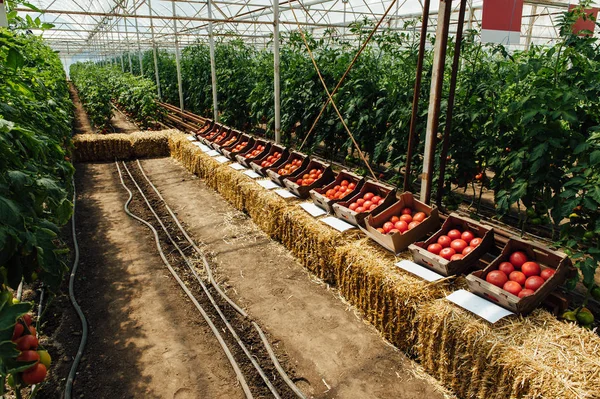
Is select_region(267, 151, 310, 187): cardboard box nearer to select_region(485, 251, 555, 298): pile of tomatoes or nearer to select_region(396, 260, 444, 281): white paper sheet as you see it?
select_region(396, 260, 444, 281): white paper sheet

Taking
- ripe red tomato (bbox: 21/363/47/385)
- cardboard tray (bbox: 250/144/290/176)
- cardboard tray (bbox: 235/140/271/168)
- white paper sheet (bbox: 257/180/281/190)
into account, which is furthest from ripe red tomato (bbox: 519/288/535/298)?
cardboard tray (bbox: 235/140/271/168)

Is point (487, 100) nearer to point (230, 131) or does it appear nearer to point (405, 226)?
point (405, 226)

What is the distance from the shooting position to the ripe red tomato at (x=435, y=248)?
3.67 metres

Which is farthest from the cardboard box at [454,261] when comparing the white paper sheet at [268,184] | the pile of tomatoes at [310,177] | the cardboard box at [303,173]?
the white paper sheet at [268,184]

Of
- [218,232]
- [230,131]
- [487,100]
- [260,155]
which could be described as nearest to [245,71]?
[230,131]

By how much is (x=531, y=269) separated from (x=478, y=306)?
1.71ft

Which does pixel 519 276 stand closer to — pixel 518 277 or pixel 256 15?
pixel 518 277

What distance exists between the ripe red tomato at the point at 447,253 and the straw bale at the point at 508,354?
0.50m

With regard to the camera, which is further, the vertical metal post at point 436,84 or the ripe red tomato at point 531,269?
the vertical metal post at point 436,84

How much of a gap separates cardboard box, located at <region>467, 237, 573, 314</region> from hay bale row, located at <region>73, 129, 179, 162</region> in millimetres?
9351

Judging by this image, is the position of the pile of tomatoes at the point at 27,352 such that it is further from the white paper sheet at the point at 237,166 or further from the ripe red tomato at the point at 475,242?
the white paper sheet at the point at 237,166

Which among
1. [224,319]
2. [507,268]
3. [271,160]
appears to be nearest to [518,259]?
[507,268]

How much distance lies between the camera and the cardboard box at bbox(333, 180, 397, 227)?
14.5 feet

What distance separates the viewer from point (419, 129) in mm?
6199
